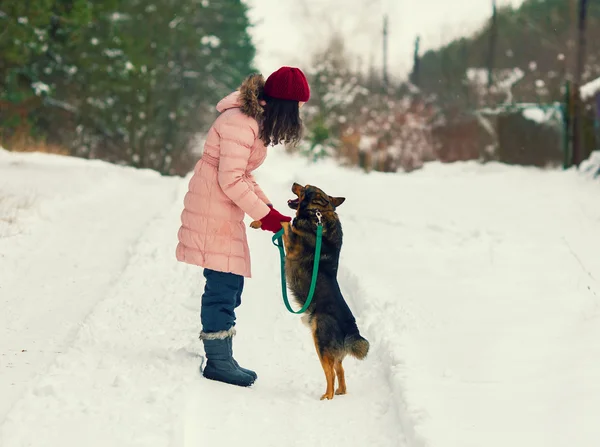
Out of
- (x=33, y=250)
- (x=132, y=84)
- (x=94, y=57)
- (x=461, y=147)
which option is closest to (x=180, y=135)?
(x=132, y=84)

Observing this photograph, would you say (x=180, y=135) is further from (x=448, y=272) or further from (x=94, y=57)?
(x=448, y=272)

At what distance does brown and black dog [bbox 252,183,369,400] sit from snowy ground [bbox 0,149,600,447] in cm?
38

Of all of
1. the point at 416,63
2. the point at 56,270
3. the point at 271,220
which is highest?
the point at 416,63

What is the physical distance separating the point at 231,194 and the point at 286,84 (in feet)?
2.47

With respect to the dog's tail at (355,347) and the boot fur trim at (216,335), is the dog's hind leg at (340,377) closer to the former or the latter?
the dog's tail at (355,347)

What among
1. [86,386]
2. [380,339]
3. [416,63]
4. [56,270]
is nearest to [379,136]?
[416,63]

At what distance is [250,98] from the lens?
171 inches

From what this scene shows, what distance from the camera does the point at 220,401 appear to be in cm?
456

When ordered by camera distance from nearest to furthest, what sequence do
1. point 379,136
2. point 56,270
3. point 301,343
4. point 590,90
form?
point 301,343 < point 56,270 < point 590,90 < point 379,136

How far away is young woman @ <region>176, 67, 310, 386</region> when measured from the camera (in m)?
4.36

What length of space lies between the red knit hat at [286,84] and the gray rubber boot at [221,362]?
1609 mm

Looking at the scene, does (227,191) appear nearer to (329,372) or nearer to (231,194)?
(231,194)

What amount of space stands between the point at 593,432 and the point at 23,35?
18.9m

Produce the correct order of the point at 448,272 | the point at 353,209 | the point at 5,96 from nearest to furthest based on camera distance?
the point at 448,272, the point at 353,209, the point at 5,96
